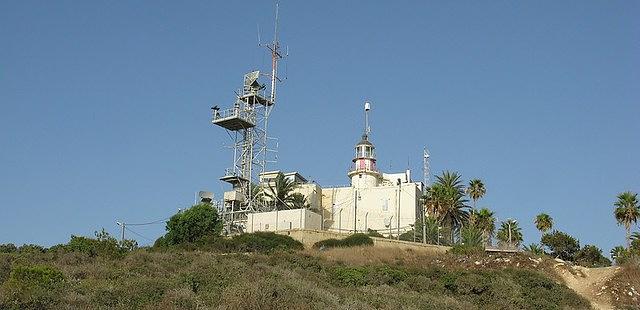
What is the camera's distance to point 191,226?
58.3 meters

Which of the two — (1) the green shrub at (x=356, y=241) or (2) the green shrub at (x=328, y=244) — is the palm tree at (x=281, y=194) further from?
(1) the green shrub at (x=356, y=241)

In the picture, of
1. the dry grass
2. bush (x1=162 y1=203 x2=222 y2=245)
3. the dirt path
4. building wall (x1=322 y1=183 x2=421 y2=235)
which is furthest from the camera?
building wall (x1=322 y1=183 x2=421 y2=235)

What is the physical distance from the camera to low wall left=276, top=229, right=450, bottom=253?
54000 mm

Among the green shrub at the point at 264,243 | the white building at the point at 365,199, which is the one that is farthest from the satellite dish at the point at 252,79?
the green shrub at the point at 264,243

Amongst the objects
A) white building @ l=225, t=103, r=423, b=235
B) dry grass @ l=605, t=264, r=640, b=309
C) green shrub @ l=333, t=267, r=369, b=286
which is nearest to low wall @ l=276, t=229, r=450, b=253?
white building @ l=225, t=103, r=423, b=235

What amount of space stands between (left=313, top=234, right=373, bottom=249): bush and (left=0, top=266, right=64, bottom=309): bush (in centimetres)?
2953

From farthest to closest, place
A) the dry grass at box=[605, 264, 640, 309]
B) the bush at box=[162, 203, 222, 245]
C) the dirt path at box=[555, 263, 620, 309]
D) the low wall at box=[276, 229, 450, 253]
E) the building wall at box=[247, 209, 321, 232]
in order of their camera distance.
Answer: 1. the building wall at box=[247, 209, 321, 232]
2. the bush at box=[162, 203, 222, 245]
3. the low wall at box=[276, 229, 450, 253]
4. the dirt path at box=[555, 263, 620, 309]
5. the dry grass at box=[605, 264, 640, 309]

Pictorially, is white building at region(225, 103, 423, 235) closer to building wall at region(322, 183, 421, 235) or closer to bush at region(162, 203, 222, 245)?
building wall at region(322, 183, 421, 235)

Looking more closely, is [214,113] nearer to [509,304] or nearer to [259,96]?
[259,96]

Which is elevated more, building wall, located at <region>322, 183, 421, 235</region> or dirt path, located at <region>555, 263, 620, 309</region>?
building wall, located at <region>322, 183, 421, 235</region>

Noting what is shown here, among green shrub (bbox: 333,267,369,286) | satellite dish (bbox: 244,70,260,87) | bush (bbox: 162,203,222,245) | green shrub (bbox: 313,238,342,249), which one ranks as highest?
satellite dish (bbox: 244,70,260,87)

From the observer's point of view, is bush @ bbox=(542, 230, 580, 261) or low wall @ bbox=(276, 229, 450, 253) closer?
low wall @ bbox=(276, 229, 450, 253)

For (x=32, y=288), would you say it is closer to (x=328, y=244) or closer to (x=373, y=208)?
(x=328, y=244)

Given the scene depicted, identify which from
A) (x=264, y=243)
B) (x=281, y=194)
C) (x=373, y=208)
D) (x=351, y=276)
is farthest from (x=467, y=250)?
(x=281, y=194)
